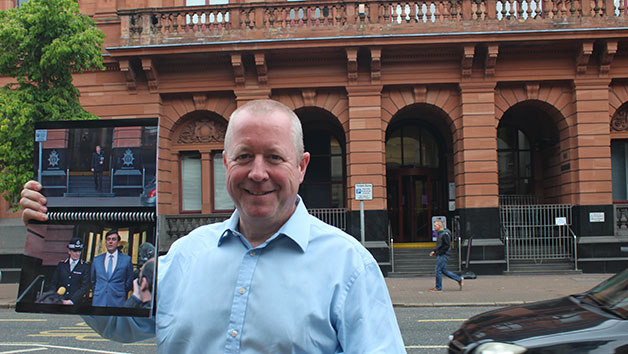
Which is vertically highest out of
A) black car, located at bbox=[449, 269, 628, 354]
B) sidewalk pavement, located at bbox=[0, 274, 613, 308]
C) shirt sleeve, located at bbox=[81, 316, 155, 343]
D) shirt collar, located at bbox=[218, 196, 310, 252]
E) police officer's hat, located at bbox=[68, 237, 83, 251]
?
shirt collar, located at bbox=[218, 196, 310, 252]

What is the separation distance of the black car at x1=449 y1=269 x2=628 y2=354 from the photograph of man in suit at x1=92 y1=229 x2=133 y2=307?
10.1 feet

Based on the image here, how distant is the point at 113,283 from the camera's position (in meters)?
2.11

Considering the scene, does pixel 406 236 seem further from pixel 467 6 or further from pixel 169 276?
pixel 169 276

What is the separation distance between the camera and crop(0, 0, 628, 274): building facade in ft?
56.0

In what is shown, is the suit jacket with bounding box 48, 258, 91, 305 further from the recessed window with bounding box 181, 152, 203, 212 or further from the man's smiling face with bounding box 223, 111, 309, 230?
the recessed window with bounding box 181, 152, 203, 212

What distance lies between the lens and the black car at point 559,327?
379cm

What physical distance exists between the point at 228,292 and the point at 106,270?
569 millimetres

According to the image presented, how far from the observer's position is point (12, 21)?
13445mm

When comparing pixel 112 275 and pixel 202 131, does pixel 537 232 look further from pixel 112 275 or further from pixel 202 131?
pixel 112 275

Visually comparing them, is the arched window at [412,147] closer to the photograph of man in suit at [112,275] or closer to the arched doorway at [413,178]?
the arched doorway at [413,178]

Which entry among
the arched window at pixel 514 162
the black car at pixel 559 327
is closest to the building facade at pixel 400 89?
the arched window at pixel 514 162

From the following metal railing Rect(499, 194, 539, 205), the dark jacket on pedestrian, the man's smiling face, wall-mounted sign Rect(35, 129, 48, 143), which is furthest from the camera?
metal railing Rect(499, 194, 539, 205)

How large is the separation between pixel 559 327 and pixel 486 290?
10107 millimetres

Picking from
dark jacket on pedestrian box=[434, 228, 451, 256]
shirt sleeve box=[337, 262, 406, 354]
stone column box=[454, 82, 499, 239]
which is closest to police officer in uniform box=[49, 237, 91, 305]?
shirt sleeve box=[337, 262, 406, 354]
